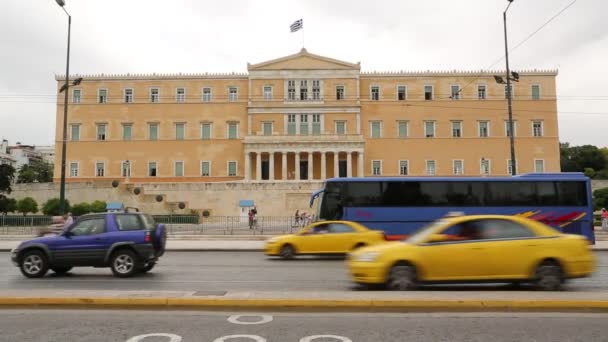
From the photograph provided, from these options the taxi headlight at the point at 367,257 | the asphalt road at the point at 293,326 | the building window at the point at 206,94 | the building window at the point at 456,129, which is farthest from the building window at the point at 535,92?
the asphalt road at the point at 293,326

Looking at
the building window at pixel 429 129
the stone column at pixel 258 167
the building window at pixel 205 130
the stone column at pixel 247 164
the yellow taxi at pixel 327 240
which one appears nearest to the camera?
the yellow taxi at pixel 327 240

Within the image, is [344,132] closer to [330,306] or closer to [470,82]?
[470,82]

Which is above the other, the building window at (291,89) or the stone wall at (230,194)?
the building window at (291,89)

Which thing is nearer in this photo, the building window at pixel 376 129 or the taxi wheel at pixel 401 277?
the taxi wheel at pixel 401 277

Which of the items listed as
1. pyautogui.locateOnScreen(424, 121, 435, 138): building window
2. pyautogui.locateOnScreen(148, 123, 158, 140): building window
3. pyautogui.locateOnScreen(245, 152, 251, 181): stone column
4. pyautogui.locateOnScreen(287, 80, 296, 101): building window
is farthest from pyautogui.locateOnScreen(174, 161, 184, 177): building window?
pyautogui.locateOnScreen(424, 121, 435, 138): building window

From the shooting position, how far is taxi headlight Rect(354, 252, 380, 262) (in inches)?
372

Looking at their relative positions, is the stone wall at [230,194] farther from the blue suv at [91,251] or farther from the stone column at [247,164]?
the blue suv at [91,251]

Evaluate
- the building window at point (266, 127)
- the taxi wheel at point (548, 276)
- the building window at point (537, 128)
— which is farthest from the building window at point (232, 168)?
the taxi wheel at point (548, 276)

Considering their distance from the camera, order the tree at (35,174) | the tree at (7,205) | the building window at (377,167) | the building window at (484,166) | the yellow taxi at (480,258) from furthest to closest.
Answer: the tree at (35,174) → the building window at (377,167) → the building window at (484,166) → the tree at (7,205) → the yellow taxi at (480,258)

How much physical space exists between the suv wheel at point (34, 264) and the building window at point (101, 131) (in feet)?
182

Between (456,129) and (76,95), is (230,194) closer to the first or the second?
(76,95)

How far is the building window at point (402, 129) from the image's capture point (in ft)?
209

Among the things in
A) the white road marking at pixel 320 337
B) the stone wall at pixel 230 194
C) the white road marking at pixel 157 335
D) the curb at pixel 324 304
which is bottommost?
the white road marking at pixel 320 337

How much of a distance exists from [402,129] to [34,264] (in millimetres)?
55448
